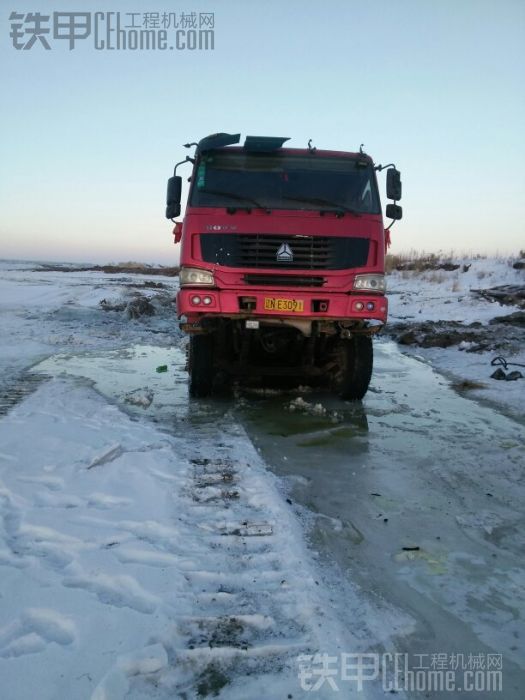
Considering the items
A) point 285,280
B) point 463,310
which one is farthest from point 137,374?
point 463,310

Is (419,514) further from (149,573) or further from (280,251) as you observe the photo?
(280,251)

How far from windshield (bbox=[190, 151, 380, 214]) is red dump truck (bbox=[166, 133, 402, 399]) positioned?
1 cm

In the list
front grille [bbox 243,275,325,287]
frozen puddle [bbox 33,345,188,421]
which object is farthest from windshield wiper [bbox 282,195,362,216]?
frozen puddle [bbox 33,345,188,421]

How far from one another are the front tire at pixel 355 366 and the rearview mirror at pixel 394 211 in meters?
1.45

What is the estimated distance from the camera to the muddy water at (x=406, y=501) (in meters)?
1.98

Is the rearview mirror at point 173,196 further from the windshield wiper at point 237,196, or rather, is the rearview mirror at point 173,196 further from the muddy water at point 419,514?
the muddy water at point 419,514

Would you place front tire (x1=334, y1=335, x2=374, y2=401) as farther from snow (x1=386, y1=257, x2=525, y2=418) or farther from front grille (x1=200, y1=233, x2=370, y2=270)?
snow (x1=386, y1=257, x2=525, y2=418)

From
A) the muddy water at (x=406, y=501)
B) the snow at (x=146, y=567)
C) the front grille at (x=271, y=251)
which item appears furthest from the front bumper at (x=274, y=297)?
the snow at (x=146, y=567)

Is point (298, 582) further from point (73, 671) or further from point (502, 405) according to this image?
point (502, 405)

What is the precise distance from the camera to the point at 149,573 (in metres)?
2.17

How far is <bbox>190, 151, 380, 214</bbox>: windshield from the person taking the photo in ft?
16.5

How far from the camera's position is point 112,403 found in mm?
5059

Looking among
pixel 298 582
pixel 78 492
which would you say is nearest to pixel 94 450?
pixel 78 492

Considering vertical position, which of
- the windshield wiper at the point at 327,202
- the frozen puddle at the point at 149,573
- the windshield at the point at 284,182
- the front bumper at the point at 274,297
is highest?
the windshield at the point at 284,182
